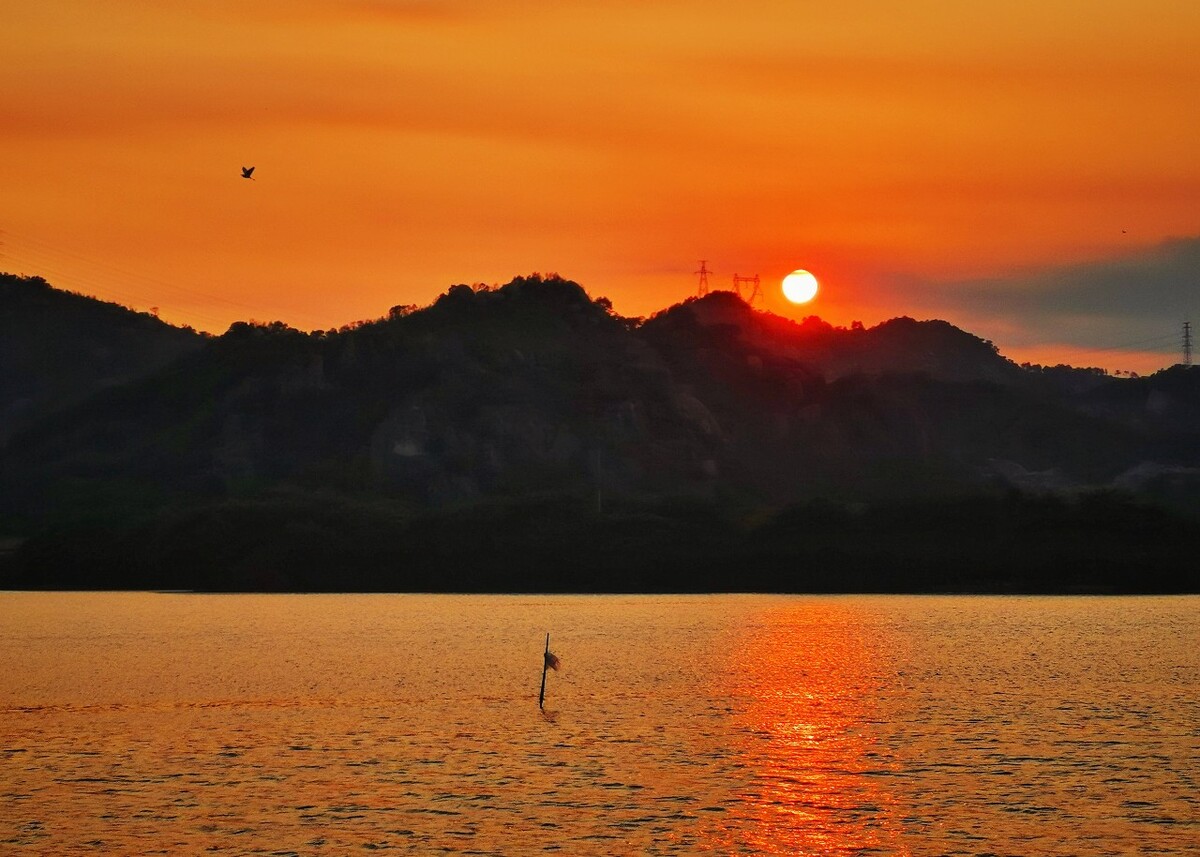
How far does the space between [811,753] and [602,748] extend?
9044 mm

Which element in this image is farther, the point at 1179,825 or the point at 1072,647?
the point at 1072,647

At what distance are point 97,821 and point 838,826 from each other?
23.9 metres

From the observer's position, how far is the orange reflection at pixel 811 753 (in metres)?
50.8

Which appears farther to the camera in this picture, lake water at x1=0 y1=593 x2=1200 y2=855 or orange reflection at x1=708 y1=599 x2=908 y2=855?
lake water at x1=0 y1=593 x2=1200 y2=855

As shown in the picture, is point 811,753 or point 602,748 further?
point 602,748

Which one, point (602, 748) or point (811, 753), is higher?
point (602, 748)

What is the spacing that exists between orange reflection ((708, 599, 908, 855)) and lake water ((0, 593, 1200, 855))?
20 centimetres

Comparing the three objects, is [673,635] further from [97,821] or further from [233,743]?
[97,821]

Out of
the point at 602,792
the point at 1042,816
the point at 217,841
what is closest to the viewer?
the point at 217,841

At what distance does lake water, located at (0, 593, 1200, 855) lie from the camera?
167ft

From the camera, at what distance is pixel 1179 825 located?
52.0 m

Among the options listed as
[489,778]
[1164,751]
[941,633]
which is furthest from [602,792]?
[941,633]

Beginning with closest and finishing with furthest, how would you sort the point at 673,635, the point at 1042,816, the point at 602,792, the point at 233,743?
1. the point at 1042,816
2. the point at 602,792
3. the point at 233,743
4. the point at 673,635

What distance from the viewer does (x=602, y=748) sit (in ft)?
231
